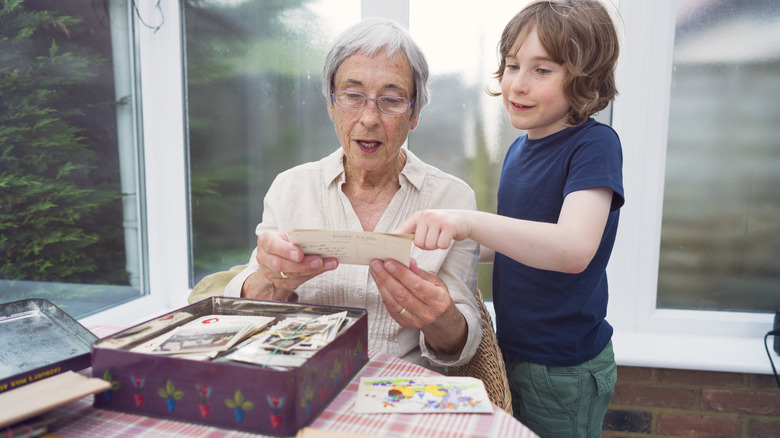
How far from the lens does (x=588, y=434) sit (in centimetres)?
149

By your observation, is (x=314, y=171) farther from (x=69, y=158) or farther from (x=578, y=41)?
(x=69, y=158)

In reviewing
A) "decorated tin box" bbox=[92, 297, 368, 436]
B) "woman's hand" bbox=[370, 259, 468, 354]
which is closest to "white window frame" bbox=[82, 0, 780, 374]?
"woman's hand" bbox=[370, 259, 468, 354]

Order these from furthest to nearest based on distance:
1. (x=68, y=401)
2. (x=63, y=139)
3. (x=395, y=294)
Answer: (x=63, y=139) → (x=395, y=294) → (x=68, y=401)

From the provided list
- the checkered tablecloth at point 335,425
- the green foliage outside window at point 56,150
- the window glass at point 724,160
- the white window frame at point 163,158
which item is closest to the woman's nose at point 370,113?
the checkered tablecloth at point 335,425

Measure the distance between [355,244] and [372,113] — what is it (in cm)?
57

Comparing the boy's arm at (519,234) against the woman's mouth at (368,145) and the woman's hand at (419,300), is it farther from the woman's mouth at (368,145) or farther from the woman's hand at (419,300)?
the woman's mouth at (368,145)

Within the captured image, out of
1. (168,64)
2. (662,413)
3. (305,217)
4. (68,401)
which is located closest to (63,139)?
(168,64)

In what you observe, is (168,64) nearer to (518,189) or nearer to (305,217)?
(305,217)

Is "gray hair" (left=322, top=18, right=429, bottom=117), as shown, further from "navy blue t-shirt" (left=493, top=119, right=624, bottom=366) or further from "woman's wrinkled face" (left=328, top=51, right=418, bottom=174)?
"navy blue t-shirt" (left=493, top=119, right=624, bottom=366)

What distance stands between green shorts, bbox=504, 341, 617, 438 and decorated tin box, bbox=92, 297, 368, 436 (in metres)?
0.76

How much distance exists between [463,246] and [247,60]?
1774 millimetres

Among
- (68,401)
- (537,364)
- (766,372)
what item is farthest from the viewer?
(766,372)

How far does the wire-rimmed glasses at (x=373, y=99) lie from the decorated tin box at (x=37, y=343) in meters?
0.90

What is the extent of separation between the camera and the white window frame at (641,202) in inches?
84.8
